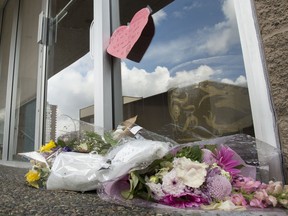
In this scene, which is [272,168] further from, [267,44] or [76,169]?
[76,169]

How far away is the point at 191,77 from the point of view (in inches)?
40.6

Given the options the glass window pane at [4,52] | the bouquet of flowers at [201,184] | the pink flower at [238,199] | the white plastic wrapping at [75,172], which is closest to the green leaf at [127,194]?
the bouquet of flowers at [201,184]

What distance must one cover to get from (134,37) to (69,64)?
0.67 metres

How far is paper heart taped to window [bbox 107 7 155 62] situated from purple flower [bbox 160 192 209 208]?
27.6 inches

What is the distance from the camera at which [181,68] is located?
107 cm

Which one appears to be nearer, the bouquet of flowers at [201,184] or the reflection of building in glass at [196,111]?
the bouquet of flowers at [201,184]

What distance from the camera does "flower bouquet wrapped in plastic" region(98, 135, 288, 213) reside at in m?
0.57

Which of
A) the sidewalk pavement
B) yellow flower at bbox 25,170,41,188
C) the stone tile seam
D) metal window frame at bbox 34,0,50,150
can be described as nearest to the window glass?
the stone tile seam

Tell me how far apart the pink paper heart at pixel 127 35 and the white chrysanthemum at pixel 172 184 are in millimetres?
665

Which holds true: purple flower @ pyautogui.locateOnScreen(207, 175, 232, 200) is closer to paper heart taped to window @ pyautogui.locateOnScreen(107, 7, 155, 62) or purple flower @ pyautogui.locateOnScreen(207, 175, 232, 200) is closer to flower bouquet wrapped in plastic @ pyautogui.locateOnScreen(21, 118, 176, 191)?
flower bouquet wrapped in plastic @ pyautogui.locateOnScreen(21, 118, 176, 191)

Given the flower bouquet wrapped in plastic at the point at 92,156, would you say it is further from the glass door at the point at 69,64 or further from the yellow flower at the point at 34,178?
the glass door at the point at 69,64

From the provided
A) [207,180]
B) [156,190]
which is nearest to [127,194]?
[156,190]

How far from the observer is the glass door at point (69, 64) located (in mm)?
1478

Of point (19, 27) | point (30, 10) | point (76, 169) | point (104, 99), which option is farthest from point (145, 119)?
point (19, 27)
